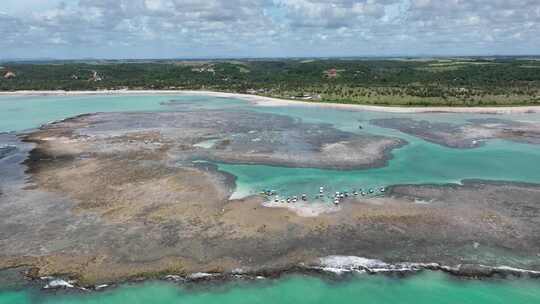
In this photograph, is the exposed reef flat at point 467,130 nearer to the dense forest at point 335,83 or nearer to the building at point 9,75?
the dense forest at point 335,83


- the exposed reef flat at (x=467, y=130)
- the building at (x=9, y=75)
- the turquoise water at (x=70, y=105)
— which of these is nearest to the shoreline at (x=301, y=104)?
the turquoise water at (x=70, y=105)

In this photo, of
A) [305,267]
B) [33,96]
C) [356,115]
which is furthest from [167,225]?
[33,96]

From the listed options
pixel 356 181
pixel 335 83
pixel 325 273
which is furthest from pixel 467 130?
pixel 335 83

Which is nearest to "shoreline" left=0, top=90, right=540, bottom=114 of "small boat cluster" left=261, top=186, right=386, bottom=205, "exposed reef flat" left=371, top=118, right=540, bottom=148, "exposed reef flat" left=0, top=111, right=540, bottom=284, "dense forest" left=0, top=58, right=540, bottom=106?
"dense forest" left=0, top=58, right=540, bottom=106

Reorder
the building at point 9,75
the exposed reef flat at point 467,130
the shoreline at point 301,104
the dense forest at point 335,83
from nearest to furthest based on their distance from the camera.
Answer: the exposed reef flat at point 467,130 < the shoreline at point 301,104 < the dense forest at point 335,83 < the building at point 9,75

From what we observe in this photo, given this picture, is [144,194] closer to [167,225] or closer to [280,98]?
[167,225]

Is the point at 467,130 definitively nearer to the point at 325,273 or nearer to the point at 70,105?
the point at 325,273
